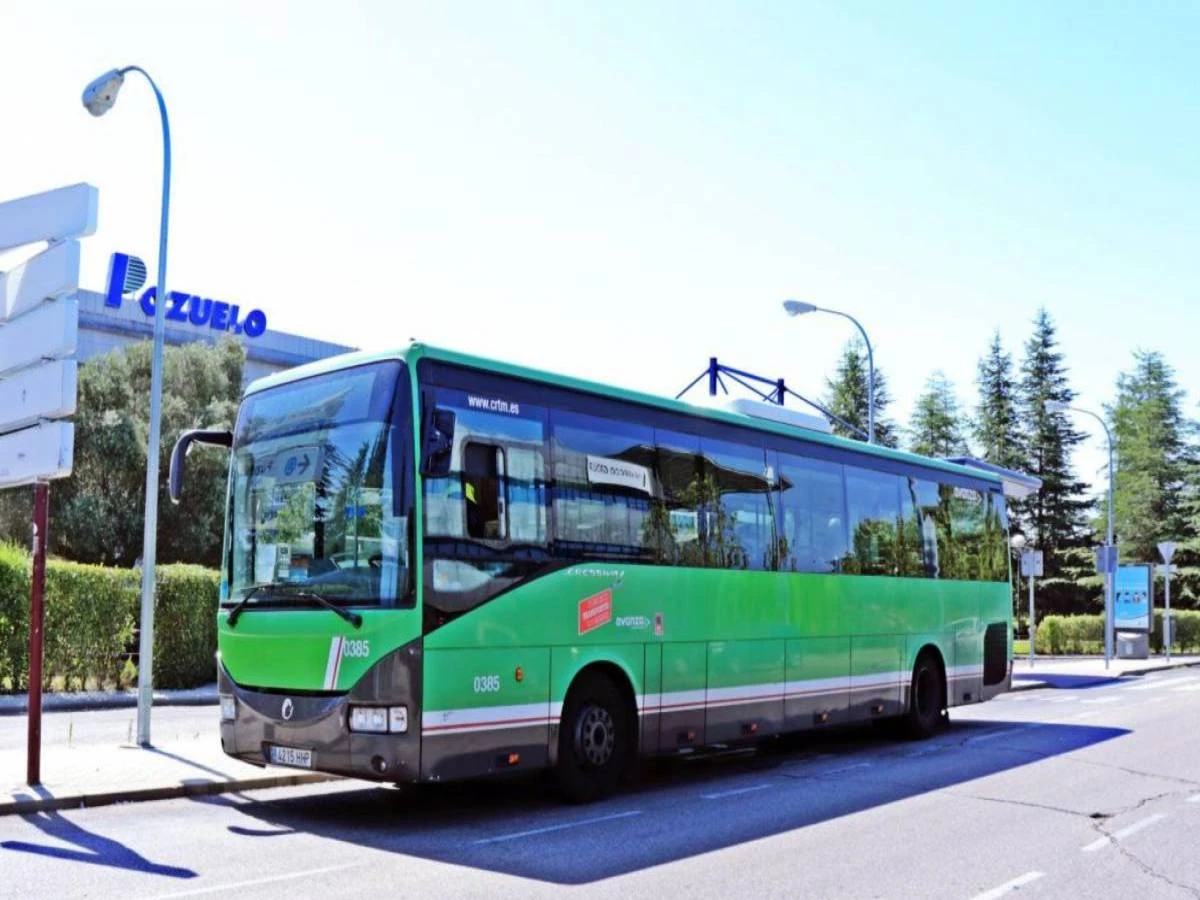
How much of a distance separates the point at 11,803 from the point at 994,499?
14403 millimetres

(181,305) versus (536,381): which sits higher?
(181,305)

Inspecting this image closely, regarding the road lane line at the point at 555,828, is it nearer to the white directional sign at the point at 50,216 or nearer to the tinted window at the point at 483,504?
the tinted window at the point at 483,504

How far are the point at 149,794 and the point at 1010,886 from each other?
707 cm

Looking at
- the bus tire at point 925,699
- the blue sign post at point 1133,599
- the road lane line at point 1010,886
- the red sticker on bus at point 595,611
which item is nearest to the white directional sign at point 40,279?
the red sticker on bus at point 595,611

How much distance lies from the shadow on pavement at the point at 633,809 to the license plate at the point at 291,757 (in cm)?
48

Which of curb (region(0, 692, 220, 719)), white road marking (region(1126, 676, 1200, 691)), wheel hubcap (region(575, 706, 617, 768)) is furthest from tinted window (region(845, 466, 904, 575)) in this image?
white road marking (region(1126, 676, 1200, 691))

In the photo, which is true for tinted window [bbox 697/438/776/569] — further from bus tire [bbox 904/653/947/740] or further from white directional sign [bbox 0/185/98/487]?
white directional sign [bbox 0/185/98/487]

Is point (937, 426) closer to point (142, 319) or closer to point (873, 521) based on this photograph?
point (142, 319)

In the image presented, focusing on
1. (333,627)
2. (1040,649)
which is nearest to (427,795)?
(333,627)

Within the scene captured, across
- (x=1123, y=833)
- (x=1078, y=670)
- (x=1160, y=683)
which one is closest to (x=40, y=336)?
(x=1123, y=833)

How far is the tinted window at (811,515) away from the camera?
44.2 feet

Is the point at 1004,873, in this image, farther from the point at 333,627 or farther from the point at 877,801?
the point at 333,627

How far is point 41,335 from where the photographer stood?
10.7 meters

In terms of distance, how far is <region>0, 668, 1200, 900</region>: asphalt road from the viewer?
7379 mm
